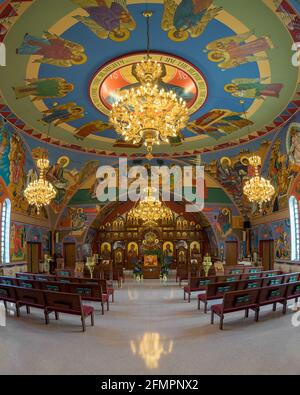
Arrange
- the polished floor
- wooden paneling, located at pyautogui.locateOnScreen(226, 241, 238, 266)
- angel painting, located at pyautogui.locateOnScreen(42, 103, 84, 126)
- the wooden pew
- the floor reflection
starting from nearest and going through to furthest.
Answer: the polished floor
the floor reflection
the wooden pew
angel painting, located at pyautogui.locateOnScreen(42, 103, 84, 126)
wooden paneling, located at pyautogui.locateOnScreen(226, 241, 238, 266)

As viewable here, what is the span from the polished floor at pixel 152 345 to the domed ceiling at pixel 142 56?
7.78 metres

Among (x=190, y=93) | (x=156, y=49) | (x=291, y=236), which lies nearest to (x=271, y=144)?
(x=291, y=236)

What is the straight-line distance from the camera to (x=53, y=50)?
33.1ft

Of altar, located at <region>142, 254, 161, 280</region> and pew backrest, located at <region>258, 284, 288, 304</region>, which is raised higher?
pew backrest, located at <region>258, 284, 288, 304</region>

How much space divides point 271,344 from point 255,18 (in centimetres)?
810

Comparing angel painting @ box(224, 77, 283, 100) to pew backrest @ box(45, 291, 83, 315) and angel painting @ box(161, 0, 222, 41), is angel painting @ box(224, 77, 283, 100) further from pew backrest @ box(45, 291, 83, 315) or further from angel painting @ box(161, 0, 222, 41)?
pew backrest @ box(45, 291, 83, 315)

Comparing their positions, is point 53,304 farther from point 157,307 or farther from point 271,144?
point 271,144

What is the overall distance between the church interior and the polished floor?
44 millimetres

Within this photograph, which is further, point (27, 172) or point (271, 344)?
point (27, 172)

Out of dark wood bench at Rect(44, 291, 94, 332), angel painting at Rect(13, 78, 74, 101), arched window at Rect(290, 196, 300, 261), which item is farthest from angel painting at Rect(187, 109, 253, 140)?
dark wood bench at Rect(44, 291, 94, 332)

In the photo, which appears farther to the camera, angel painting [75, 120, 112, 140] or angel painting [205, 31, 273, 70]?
angel painting [75, 120, 112, 140]

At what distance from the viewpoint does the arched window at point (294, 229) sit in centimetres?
1647

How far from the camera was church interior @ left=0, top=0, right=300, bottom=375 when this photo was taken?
6531mm

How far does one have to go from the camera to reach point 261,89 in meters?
12.6
